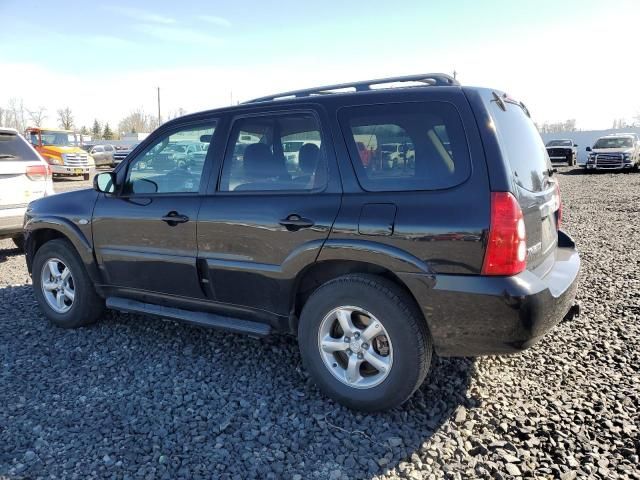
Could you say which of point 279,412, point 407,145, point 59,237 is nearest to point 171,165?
point 59,237

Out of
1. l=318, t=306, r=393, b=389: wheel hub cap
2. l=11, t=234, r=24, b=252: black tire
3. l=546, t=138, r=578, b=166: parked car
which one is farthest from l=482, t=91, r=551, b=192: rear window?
l=546, t=138, r=578, b=166: parked car

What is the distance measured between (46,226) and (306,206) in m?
2.65

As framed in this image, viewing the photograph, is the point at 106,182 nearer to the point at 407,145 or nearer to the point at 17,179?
the point at 407,145

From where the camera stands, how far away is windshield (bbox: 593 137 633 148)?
2328 cm

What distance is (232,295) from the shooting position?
3.40 metres

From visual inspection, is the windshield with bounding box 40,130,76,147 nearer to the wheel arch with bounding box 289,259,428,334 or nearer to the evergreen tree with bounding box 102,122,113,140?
the wheel arch with bounding box 289,259,428,334

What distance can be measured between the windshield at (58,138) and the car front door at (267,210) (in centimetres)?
2276

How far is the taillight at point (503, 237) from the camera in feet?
8.09

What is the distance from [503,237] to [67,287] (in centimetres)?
368

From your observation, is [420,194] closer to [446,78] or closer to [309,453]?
[446,78]

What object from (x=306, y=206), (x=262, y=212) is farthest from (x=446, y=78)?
(x=262, y=212)

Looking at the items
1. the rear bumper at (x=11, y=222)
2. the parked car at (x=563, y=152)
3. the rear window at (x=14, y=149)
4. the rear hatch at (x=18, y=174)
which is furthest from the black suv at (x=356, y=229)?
the parked car at (x=563, y=152)

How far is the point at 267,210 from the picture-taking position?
313 centimetres

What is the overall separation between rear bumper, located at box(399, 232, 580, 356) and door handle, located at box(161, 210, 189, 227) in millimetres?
1656
